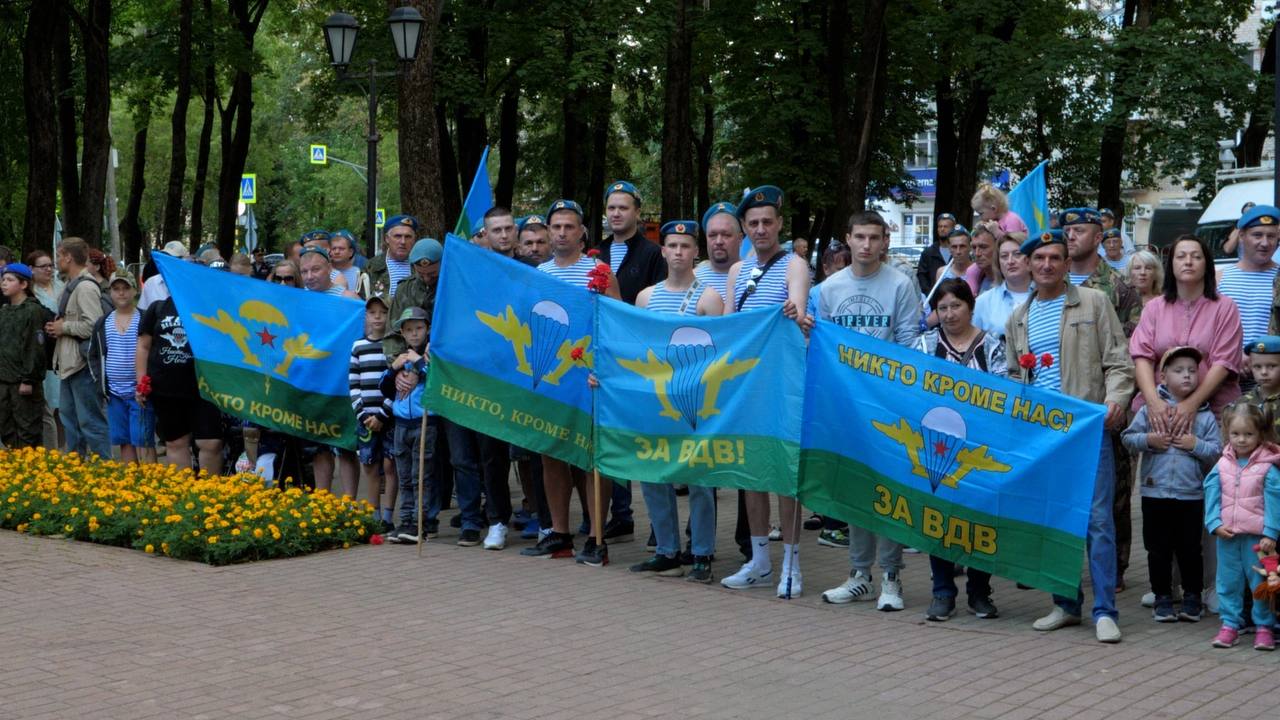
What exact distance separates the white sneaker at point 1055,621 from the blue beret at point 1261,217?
2.52 metres

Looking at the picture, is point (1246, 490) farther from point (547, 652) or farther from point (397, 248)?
point (397, 248)

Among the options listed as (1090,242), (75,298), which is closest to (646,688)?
(1090,242)

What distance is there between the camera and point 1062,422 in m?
7.96

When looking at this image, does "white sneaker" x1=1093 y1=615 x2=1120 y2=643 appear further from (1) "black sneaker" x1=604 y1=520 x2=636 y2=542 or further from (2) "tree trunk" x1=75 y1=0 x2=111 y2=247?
(2) "tree trunk" x1=75 y1=0 x2=111 y2=247

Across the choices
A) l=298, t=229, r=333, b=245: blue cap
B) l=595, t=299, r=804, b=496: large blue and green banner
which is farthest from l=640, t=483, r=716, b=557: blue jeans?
l=298, t=229, r=333, b=245: blue cap

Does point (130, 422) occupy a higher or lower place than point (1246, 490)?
lower

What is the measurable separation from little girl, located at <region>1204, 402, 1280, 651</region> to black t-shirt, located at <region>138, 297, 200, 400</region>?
8.24 metres

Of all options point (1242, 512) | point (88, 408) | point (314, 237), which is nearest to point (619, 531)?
point (314, 237)

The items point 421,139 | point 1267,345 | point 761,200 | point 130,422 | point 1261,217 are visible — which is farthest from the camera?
point 421,139

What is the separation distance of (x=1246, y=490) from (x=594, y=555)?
417 cm

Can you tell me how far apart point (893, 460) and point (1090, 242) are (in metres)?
1.84

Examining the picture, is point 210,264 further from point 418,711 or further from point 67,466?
point 418,711

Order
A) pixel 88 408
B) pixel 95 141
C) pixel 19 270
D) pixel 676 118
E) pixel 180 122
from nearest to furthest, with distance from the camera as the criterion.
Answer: pixel 88 408
pixel 19 270
pixel 676 118
pixel 95 141
pixel 180 122

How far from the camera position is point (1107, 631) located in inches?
304
